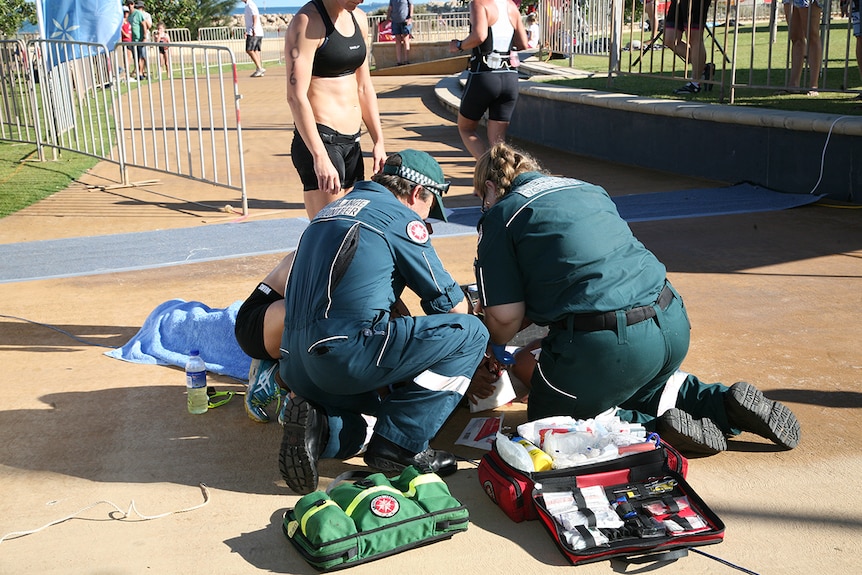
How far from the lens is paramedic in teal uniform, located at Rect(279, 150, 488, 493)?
3518mm

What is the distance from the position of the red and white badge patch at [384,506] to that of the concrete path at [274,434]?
160mm

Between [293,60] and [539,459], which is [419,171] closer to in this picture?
[539,459]

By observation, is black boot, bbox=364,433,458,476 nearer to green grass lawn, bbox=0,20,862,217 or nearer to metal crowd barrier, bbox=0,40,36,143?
green grass lawn, bbox=0,20,862,217

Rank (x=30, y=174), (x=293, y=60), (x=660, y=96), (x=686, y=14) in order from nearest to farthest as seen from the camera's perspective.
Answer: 1. (x=293, y=60)
2. (x=660, y=96)
3. (x=686, y=14)
4. (x=30, y=174)

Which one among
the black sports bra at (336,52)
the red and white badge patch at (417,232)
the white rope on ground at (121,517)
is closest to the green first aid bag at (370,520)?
the white rope on ground at (121,517)

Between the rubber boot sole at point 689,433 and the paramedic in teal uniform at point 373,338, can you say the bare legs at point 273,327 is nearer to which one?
the paramedic in teal uniform at point 373,338

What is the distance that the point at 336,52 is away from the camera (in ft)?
16.4

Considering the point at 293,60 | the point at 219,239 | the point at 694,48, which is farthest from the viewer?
the point at 694,48

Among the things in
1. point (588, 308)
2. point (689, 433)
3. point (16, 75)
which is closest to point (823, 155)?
point (689, 433)

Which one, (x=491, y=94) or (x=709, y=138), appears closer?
(x=491, y=94)

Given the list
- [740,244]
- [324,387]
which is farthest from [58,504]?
[740,244]

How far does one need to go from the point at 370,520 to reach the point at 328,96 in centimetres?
279

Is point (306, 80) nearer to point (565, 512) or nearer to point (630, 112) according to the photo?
point (565, 512)

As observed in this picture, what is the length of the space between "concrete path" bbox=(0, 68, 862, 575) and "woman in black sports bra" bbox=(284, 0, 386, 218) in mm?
1255
